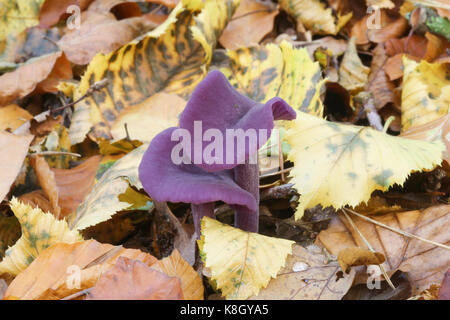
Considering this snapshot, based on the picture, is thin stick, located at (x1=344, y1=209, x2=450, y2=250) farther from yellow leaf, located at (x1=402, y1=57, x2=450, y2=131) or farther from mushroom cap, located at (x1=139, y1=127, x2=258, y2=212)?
yellow leaf, located at (x1=402, y1=57, x2=450, y2=131)

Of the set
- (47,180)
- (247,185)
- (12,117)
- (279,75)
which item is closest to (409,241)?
(247,185)

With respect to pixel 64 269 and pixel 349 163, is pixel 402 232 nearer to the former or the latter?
pixel 349 163

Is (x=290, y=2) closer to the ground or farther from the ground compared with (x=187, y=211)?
farther from the ground

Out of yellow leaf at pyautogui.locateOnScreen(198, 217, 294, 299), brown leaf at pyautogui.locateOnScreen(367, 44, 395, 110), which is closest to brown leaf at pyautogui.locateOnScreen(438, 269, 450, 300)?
yellow leaf at pyautogui.locateOnScreen(198, 217, 294, 299)

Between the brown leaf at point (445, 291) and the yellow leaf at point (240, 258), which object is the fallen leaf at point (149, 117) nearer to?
the yellow leaf at point (240, 258)
